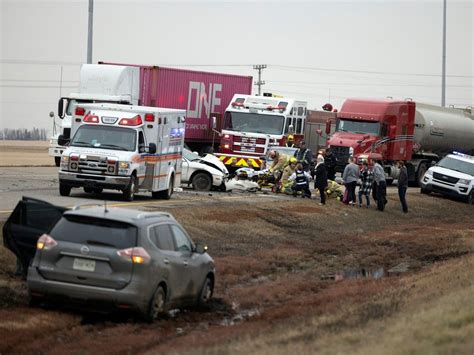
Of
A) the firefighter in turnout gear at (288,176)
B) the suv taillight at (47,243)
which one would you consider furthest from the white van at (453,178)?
the suv taillight at (47,243)

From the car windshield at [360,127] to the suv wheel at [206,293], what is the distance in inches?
1211

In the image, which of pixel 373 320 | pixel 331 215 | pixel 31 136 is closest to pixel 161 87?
pixel 331 215

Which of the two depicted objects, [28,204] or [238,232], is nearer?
[28,204]

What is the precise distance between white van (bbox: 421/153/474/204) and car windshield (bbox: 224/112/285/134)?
6.91 metres

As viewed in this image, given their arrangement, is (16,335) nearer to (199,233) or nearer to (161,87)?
(199,233)

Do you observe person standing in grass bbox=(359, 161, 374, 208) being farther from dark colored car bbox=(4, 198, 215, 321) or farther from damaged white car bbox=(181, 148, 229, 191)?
dark colored car bbox=(4, 198, 215, 321)

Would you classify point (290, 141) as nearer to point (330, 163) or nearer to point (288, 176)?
point (330, 163)

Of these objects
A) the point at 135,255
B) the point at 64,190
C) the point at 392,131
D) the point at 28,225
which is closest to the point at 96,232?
the point at 135,255

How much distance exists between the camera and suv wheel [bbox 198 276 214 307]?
15.6 meters

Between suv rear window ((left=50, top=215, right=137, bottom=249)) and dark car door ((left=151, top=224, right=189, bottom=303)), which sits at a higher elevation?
suv rear window ((left=50, top=215, right=137, bottom=249))

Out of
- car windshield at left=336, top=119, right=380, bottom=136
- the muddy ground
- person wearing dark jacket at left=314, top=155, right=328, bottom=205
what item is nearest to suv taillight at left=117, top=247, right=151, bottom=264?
the muddy ground

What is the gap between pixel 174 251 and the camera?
48.1 feet

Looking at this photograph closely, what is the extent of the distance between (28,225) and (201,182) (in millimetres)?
20645

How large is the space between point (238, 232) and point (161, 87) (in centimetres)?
1746
